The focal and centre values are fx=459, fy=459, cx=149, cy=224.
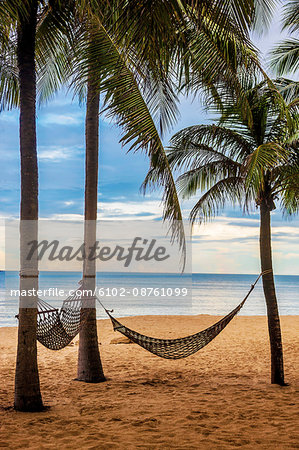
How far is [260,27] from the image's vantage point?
215 inches

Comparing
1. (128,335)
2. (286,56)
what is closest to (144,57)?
(128,335)

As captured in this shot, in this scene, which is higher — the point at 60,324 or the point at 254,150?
the point at 254,150

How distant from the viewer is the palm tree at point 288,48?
20.1 feet

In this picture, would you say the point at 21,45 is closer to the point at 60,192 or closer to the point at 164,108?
the point at 164,108

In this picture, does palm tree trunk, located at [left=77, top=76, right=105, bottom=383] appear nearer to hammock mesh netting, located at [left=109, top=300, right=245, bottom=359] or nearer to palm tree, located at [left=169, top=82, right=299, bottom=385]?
hammock mesh netting, located at [left=109, top=300, right=245, bottom=359]

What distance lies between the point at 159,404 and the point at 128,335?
622 millimetres

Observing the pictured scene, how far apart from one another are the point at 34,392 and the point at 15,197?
26.4m

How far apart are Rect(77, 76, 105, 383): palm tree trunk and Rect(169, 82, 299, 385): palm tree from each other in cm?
89

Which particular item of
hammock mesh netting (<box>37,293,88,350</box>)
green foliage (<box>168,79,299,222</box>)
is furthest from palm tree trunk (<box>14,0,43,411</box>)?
green foliage (<box>168,79,299,222</box>)

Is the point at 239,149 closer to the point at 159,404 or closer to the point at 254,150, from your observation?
the point at 254,150

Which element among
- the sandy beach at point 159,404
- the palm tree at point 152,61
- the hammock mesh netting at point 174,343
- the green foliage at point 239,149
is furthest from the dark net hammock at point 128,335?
the green foliage at point 239,149

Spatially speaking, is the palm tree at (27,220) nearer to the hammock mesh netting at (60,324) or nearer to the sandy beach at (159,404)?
the sandy beach at (159,404)

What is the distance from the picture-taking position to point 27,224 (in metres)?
3.44

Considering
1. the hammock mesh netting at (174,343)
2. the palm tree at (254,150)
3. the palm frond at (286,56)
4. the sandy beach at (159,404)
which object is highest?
the palm frond at (286,56)
